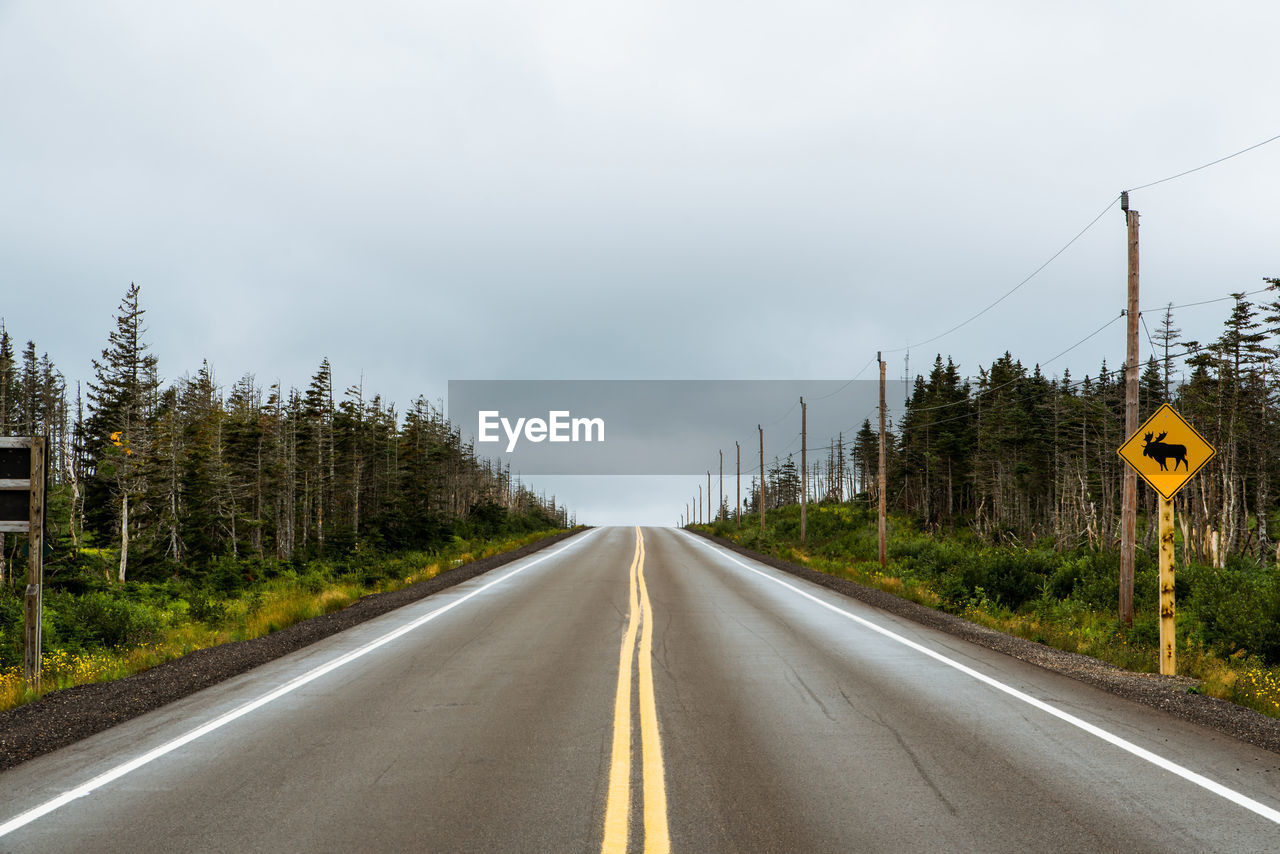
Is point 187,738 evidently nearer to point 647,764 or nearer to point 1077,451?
point 647,764

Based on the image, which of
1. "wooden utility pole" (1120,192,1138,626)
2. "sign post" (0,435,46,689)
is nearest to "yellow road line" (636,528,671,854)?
"sign post" (0,435,46,689)

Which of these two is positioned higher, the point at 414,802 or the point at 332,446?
the point at 332,446

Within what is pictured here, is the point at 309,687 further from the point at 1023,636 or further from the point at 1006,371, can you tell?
the point at 1006,371

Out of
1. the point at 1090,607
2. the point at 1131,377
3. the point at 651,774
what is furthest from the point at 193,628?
the point at 1090,607

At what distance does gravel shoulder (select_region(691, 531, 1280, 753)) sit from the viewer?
6.73 metres

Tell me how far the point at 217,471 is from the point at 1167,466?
44.3m

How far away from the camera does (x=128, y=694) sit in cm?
798

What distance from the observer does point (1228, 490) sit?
4197cm

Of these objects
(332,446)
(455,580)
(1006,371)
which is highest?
(1006,371)

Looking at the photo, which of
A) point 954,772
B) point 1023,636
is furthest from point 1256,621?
point 954,772

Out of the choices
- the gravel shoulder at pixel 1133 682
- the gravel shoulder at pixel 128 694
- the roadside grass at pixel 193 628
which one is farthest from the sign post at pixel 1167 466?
the roadside grass at pixel 193 628

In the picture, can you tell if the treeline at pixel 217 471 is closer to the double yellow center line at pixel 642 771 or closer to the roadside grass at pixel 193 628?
the roadside grass at pixel 193 628

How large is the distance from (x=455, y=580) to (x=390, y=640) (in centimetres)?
1088

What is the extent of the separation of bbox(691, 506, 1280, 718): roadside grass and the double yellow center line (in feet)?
20.0
